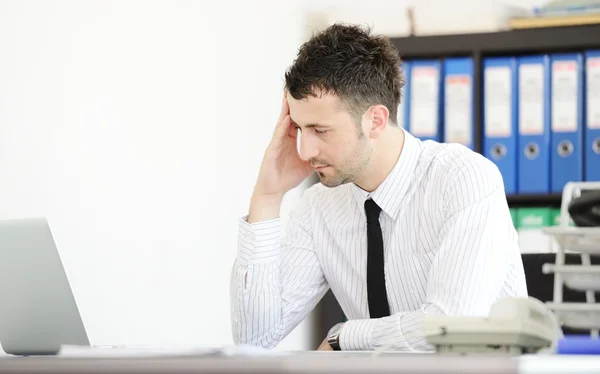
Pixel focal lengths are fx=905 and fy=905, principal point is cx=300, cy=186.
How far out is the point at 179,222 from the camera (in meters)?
2.58

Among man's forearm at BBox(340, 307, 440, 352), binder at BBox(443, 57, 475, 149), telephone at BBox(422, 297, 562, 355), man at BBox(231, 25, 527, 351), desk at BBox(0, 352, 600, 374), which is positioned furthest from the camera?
binder at BBox(443, 57, 475, 149)

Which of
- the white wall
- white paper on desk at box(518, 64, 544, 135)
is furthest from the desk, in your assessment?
white paper on desk at box(518, 64, 544, 135)

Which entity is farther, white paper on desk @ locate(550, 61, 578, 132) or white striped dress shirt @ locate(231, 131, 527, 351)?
white paper on desk @ locate(550, 61, 578, 132)

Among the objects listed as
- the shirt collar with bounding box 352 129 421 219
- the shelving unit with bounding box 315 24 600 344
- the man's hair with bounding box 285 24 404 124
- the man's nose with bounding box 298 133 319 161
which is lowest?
the shirt collar with bounding box 352 129 421 219

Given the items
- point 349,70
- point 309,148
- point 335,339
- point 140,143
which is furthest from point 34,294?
point 140,143

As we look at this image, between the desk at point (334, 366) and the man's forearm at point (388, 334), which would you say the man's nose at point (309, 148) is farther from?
the desk at point (334, 366)

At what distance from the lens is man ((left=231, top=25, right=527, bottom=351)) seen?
181cm

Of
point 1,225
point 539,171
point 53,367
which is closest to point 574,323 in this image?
point 539,171

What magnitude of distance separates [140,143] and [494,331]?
163 cm

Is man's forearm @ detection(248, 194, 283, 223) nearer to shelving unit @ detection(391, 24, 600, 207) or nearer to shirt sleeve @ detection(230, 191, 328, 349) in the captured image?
shirt sleeve @ detection(230, 191, 328, 349)

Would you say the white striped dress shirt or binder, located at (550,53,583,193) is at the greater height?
binder, located at (550,53,583,193)

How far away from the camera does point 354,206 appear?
1973 millimetres

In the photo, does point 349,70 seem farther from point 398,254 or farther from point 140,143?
point 140,143

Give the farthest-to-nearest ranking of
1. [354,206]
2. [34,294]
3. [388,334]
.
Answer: [354,206]
[388,334]
[34,294]
